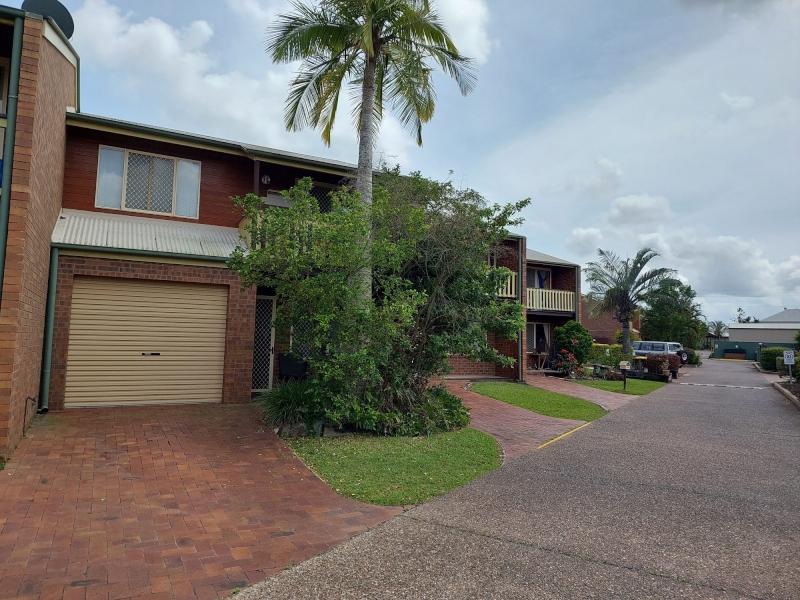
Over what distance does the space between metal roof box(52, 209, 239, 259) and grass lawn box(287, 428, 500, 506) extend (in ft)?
16.5

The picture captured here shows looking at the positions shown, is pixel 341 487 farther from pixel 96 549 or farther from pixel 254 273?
pixel 254 273

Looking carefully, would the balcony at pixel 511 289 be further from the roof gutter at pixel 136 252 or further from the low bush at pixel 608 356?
the roof gutter at pixel 136 252

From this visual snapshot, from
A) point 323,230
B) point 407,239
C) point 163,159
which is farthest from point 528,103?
point 163,159

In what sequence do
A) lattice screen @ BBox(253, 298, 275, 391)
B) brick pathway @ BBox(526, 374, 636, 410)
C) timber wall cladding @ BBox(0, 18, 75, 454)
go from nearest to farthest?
timber wall cladding @ BBox(0, 18, 75, 454) → lattice screen @ BBox(253, 298, 275, 391) → brick pathway @ BBox(526, 374, 636, 410)

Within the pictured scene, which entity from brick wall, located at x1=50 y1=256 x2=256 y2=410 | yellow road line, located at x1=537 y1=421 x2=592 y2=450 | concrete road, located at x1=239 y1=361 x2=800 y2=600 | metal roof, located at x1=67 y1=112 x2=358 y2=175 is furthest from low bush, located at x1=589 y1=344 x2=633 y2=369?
brick wall, located at x1=50 y1=256 x2=256 y2=410

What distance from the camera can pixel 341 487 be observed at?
588 centimetres

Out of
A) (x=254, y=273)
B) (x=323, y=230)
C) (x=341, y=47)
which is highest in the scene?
(x=341, y=47)

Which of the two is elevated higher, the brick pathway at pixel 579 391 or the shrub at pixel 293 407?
the shrub at pixel 293 407

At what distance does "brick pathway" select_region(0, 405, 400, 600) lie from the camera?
3.71 m

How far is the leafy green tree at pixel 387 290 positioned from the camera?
7.54 metres

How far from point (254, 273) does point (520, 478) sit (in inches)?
198

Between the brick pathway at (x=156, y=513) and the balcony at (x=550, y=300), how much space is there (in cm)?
1510

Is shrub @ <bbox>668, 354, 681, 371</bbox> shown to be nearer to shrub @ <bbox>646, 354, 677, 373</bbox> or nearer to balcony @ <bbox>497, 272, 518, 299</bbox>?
shrub @ <bbox>646, 354, 677, 373</bbox>

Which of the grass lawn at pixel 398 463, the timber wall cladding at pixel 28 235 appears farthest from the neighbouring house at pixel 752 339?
the timber wall cladding at pixel 28 235
